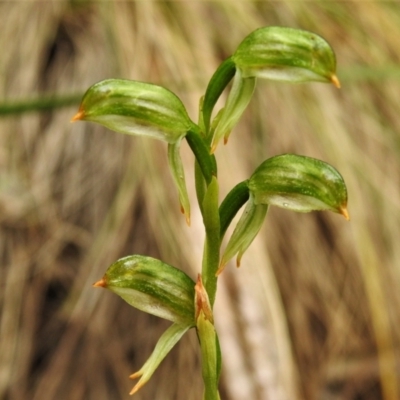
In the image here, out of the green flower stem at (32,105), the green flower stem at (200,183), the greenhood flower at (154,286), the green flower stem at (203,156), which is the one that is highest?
the green flower stem at (32,105)

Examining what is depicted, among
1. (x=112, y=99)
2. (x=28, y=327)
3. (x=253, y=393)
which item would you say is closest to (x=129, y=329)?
(x=28, y=327)

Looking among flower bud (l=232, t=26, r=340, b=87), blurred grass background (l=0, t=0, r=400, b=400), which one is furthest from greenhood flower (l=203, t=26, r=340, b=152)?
blurred grass background (l=0, t=0, r=400, b=400)

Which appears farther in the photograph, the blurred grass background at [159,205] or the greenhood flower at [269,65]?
the blurred grass background at [159,205]

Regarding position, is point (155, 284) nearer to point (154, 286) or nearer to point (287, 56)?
point (154, 286)

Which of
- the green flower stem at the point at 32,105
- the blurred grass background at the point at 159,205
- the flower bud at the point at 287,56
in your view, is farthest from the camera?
the blurred grass background at the point at 159,205

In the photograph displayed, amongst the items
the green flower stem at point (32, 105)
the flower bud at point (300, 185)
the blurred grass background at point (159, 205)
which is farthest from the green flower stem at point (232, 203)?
the blurred grass background at point (159, 205)

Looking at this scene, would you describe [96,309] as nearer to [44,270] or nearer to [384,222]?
[44,270]

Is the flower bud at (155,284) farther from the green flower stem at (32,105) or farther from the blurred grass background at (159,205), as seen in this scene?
the blurred grass background at (159,205)

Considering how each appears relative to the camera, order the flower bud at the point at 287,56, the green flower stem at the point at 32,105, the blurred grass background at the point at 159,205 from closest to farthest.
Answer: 1. the flower bud at the point at 287,56
2. the green flower stem at the point at 32,105
3. the blurred grass background at the point at 159,205
